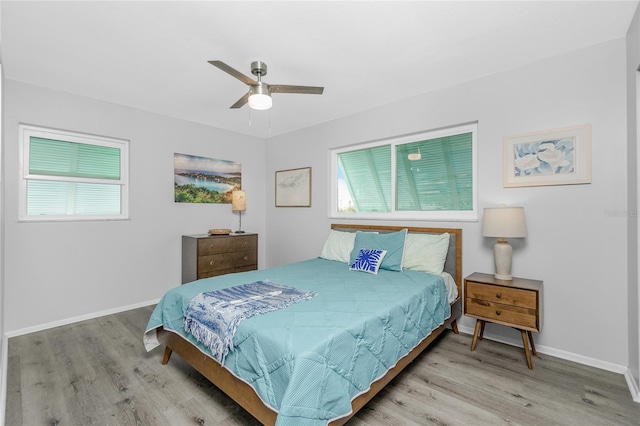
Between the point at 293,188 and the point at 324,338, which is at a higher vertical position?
the point at 293,188

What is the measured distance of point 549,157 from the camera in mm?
2482

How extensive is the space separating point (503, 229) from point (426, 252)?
0.71 meters

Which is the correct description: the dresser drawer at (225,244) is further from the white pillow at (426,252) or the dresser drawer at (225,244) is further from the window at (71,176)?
the white pillow at (426,252)

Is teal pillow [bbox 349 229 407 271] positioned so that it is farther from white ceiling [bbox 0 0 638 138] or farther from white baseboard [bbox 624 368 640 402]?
white baseboard [bbox 624 368 640 402]

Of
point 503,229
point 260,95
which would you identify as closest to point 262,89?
point 260,95

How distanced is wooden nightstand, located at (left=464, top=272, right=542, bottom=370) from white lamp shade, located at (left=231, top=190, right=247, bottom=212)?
10.5ft

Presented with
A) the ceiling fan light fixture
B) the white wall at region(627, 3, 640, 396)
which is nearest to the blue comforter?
the white wall at region(627, 3, 640, 396)

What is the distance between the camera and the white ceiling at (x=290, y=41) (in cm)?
190

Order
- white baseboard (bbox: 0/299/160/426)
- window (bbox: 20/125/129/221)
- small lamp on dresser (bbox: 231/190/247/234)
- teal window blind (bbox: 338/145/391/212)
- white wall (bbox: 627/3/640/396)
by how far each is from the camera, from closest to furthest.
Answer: white baseboard (bbox: 0/299/160/426)
white wall (bbox: 627/3/640/396)
window (bbox: 20/125/129/221)
teal window blind (bbox: 338/145/391/212)
small lamp on dresser (bbox: 231/190/247/234)

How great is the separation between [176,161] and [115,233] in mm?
1181

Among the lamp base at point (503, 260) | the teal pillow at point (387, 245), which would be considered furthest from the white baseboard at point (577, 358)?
the teal pillow at point (387, 245)

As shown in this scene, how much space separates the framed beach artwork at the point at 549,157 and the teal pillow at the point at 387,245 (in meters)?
1.09

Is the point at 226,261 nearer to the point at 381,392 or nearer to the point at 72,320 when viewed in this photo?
Result: the point at 72,320

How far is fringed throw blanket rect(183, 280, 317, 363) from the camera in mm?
1695
